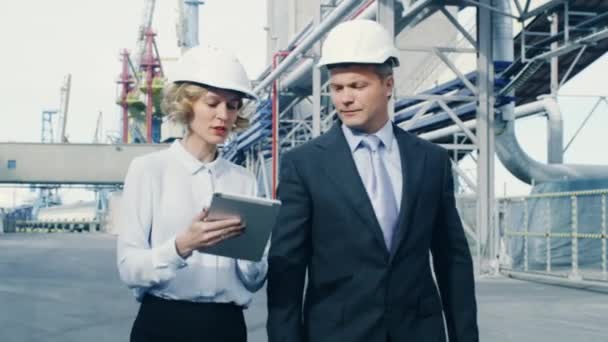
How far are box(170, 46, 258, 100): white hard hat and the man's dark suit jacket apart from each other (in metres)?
0.34

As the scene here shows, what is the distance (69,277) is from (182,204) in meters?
12.6

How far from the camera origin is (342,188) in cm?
284

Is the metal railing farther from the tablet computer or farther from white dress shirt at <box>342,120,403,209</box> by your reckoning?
the tablet computer

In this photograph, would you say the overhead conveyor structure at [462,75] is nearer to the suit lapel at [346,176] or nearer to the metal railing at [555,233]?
the metal railing at [555,233]

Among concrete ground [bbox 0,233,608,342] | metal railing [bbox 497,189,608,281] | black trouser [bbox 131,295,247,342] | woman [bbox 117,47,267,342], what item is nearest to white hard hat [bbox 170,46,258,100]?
woman [bbox 117,47,267,342]

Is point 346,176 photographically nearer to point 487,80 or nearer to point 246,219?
point 246,219

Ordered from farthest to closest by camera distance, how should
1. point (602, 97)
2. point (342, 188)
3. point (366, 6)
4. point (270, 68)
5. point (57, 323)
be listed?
point (270, 68), point (602, 97), point (366, 6), point (57, 323), point (342, 188)

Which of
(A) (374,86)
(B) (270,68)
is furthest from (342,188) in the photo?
(B) (270,68)

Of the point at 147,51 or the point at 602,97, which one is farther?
the point at 147,51

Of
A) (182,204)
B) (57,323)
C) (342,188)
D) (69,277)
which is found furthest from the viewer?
(69,277)

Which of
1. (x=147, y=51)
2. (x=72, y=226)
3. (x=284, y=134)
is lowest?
(x=72, y=226)

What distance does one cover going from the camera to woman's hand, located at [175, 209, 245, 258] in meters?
2.64

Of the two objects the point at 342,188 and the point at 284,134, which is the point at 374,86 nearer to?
the point at 342,188

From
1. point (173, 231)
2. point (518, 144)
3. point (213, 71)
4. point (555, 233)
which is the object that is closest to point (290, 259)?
point (173, 231)
